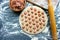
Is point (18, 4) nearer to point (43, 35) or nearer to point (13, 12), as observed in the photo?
point (13, 12)

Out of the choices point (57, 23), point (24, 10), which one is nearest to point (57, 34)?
point (57, 23)

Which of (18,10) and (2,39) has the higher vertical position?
(18,10)

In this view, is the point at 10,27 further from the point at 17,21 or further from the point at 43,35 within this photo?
the point at 43,35

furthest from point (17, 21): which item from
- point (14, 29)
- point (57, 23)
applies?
point (57, 23)

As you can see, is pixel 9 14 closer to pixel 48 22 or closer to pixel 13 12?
pixel 13 12

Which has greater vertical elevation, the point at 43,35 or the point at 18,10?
the point at 18,10
